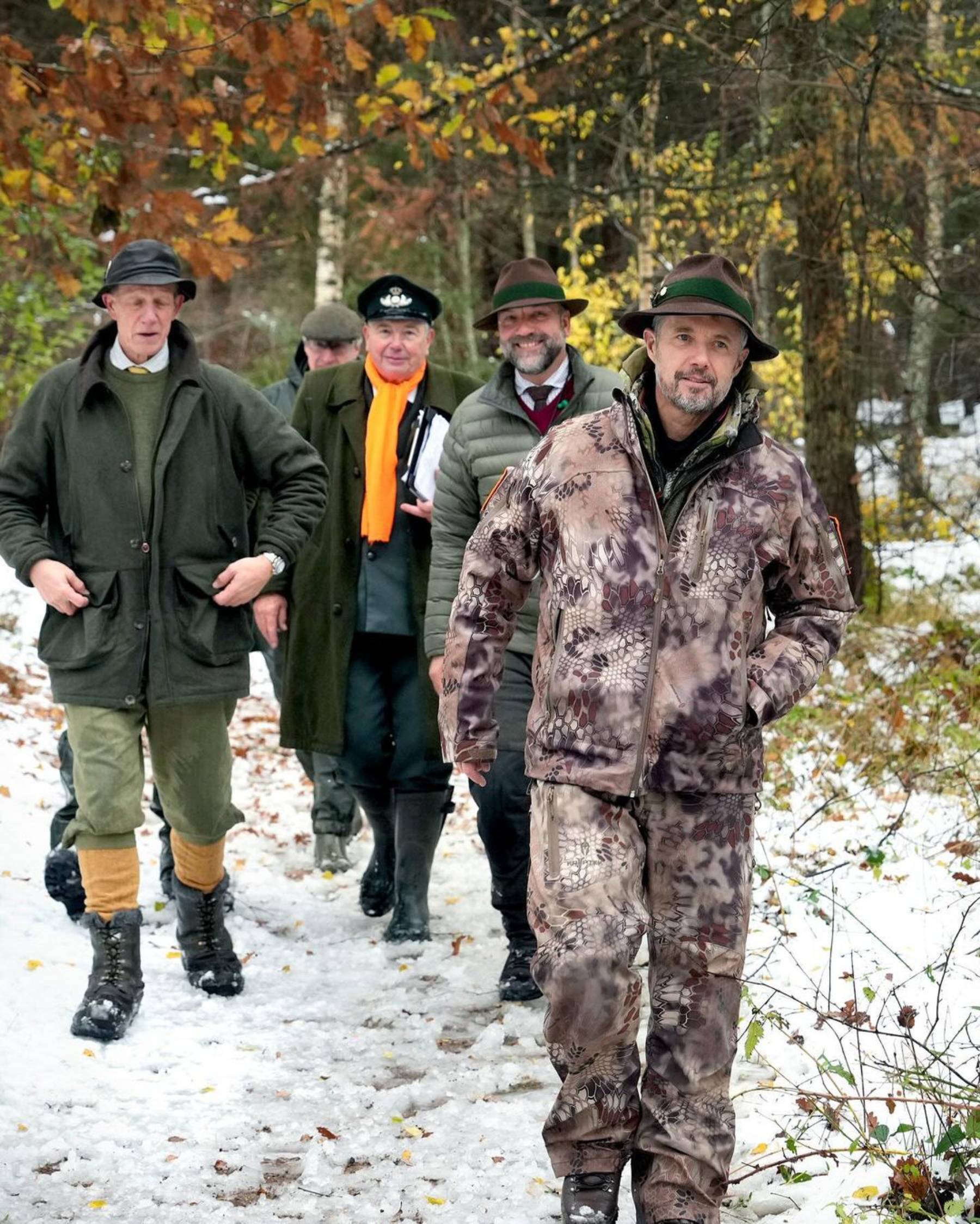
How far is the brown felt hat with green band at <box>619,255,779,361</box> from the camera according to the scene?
383cm

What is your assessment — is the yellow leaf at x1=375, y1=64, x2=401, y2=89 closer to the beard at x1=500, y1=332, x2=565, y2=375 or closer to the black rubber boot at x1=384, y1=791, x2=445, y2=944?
the beard at x1=500, y1=332, x2=565, y2=375

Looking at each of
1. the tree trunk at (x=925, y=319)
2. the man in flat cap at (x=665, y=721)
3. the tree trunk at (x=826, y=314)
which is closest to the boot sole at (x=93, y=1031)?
the man in flat cap at (x=665, y=721)

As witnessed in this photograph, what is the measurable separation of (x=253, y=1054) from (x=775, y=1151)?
6.24 ft

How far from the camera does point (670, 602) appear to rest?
3.69 metres

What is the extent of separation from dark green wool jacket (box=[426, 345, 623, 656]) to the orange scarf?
75 centimetres

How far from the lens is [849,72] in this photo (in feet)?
33.1

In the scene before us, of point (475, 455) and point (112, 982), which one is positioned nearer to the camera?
point (112, 982)

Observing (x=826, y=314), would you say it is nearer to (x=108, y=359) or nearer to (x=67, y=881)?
(x=108, y=359)

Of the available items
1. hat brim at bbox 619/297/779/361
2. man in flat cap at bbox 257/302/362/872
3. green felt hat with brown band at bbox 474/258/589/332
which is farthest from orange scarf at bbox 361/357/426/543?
hat brim at bbox 619/297/779/361

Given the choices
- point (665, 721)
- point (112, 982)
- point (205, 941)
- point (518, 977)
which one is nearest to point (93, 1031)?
point (112, 982)

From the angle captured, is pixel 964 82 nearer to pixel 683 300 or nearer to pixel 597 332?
pixel 597 332

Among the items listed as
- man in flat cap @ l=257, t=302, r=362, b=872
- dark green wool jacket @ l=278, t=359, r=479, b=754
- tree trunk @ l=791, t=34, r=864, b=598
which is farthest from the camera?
tree trunk @ l=791, t=34, r=864, b=598

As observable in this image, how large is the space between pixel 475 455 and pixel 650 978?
246cm

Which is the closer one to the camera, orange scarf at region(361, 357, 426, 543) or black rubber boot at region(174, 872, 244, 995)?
black rubber boot at region(174, 872, 244, 995)
